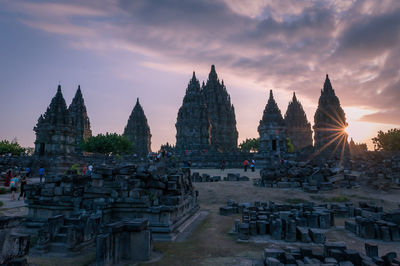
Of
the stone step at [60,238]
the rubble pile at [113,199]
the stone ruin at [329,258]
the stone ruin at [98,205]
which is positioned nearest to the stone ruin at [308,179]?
the stone ruin at [98,205]

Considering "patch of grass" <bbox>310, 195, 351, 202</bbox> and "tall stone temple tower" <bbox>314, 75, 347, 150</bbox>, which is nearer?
"patch of grass" <bbox>310, 195, 351, 202</bbox>

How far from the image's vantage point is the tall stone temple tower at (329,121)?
4738 centimetres

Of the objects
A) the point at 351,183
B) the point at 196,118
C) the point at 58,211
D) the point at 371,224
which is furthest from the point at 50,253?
the point at 196,118

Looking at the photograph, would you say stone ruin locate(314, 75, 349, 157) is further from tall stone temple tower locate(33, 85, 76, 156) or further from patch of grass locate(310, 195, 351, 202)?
tall stone temple tower locate(33, 85, 76, 156)

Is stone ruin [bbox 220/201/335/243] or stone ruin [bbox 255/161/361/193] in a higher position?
stone ruin [bbox 255/161/361/193]

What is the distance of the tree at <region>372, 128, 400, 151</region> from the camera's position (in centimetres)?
4609

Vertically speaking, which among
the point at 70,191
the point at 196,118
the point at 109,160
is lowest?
the point at 70,191

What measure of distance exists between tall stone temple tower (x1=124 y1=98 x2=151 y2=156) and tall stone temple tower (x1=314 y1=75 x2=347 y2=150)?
41803 millimetres

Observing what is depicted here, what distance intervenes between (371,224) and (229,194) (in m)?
8.39

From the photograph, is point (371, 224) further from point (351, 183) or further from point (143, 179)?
point (351, 183)

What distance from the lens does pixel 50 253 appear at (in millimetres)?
5637

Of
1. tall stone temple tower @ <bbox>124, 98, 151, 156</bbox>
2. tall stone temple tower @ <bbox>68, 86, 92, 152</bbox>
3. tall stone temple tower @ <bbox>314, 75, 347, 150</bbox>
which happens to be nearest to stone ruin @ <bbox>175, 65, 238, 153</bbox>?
tall stone temple tower @ <bbox>124, 98, 151, 156</bbox>

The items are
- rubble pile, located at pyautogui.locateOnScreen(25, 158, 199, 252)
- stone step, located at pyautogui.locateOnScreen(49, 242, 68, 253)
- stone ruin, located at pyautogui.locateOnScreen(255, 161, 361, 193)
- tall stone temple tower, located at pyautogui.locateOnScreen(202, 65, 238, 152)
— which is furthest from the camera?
tall stone temple tower, located at pyautogui.locateOnScreen(202, 65, 238, 152)

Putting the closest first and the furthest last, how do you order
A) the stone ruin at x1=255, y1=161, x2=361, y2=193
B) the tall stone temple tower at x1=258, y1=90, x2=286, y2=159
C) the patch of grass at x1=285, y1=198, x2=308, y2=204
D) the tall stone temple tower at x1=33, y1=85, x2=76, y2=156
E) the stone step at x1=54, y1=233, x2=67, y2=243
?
1. the stone step at x1=54, y1=233, x2=67, y2=243
2. the patch of grass at x1=285, y1=198, x2=308, y2=204
3. the stone ruin at x1=255, y1=161, x2=361, y2=193
4. the tall stone temple tower at x1=33, y1=85, x2=76, y2=156
5. the tall stone temple tower at x1=258, y1=90, x2=286, y2=159
